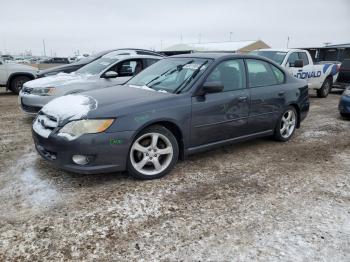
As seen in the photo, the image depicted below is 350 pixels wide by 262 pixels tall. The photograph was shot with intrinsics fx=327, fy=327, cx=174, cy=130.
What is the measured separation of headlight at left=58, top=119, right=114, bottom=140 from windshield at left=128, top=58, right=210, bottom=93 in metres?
1.07

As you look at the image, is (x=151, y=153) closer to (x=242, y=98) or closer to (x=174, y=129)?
(x=174, y=129)

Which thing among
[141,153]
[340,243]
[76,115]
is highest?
[76,115]

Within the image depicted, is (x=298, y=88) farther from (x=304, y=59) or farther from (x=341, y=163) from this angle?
(x=304, y=59)

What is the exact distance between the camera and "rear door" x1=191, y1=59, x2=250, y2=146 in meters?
4.17

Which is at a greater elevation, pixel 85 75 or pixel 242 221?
pixel 85 75

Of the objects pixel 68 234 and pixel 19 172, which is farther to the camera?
Result: pixel 19 172

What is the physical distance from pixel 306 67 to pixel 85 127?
30.1 ft

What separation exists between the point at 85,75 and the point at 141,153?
401cm

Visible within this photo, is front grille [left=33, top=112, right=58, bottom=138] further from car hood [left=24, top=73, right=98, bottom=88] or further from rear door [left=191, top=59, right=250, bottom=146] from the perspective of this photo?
car hood [left=24, top=73, right=98, bottom=88]

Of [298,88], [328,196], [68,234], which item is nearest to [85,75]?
[298,88]

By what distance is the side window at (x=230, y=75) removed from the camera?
14.5 feet

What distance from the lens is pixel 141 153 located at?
3830mm

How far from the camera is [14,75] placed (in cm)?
1136

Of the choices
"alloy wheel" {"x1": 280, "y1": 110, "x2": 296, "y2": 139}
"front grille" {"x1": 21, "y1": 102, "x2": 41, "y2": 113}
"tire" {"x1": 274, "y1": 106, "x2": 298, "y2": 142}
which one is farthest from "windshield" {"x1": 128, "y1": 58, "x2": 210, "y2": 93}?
"front grille" {"x1": 21, "y1": 102, "x2": 41, "y2": 113}
